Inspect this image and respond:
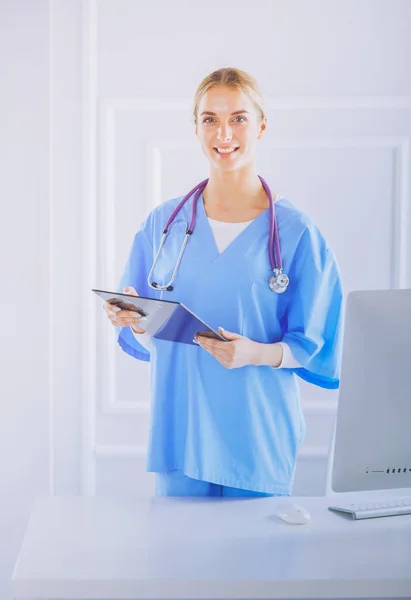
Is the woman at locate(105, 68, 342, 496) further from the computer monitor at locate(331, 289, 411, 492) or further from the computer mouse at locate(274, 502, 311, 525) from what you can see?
the computer monitor at locate(331, 289, 411, 492)

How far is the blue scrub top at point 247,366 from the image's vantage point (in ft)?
4.69

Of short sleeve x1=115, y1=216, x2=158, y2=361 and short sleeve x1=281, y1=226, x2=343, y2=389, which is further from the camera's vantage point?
short sleeve x1=115, y1=216, x2=158, y2=361

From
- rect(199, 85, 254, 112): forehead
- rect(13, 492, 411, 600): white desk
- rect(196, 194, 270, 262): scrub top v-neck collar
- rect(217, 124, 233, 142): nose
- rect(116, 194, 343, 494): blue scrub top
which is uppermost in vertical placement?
rect(199, 85, 254, 112): forehead

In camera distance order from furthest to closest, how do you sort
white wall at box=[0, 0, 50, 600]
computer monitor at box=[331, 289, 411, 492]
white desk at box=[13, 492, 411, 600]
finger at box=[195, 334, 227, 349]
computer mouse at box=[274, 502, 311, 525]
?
white wall at box=[0, 0, 50, 600]
finger at box=[195, 334, 227, 349]
computer mouse at box=[274, 502, 311, 525]
computer monitor at box=[331, 289, 411, 492]
white desk at box=[13, 492, 411, 600]

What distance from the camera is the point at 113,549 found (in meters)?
0.98

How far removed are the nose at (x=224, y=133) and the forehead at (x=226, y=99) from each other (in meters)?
0.04

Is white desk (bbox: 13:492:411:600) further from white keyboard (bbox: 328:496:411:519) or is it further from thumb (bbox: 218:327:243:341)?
thumb (bbox: 218:327:243:341)

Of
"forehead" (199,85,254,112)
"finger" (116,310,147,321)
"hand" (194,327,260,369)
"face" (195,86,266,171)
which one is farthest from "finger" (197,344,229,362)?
"forehead" (199,85,254,112)

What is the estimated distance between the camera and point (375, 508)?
117 cm

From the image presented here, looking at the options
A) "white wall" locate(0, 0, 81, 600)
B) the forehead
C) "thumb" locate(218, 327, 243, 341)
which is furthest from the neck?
"white wall" locate(0, 0, 81, 600)

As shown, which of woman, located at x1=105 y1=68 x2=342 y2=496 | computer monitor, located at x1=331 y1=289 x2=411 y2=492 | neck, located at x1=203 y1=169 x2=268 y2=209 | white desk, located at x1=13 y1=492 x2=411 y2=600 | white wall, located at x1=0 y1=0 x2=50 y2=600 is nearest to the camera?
white desk, located at x1=13 y1=492 x2=411 y2=600

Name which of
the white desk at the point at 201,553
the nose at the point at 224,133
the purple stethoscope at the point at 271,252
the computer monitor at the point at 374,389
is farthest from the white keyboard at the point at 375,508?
the nose at the point at 224,133

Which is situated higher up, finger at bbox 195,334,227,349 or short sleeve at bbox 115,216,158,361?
short sleeve at bbox 115,216,158,361

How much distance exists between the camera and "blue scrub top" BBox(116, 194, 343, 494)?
1.43 m
